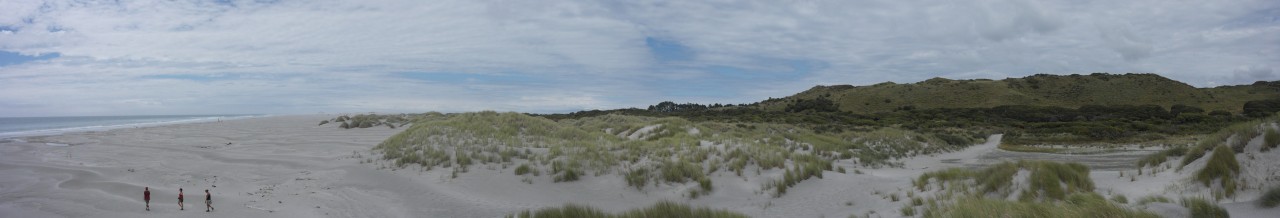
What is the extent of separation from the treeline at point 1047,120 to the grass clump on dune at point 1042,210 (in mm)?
25326

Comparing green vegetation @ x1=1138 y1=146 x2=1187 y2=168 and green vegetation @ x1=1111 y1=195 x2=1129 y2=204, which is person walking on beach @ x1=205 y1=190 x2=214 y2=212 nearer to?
green vegetation @ x1=1111 y1=195 x2=1129 y2=204

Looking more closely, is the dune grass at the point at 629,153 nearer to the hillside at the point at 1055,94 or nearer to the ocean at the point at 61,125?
the ocean at the point at 61,125

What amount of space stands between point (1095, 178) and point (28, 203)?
17.7m

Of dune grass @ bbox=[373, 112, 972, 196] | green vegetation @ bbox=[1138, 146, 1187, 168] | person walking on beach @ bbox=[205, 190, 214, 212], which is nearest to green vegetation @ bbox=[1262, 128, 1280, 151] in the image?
green vegetation @ bbox=[1138, 146, 1187, 168]

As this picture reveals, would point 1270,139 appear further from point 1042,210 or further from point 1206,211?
point 1042,210

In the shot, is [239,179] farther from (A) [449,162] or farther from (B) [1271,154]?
(B) [1271,154]

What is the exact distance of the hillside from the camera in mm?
67062

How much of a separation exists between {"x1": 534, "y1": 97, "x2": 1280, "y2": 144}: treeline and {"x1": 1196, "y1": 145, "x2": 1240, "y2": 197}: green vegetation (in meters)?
23.3

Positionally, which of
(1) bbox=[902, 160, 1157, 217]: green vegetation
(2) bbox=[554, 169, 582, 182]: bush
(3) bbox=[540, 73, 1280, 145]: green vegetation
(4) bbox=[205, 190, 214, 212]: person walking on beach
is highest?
(3) bbox=[540, 73, 1280, 145]: green vegetation

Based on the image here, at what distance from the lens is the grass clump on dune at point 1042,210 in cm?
553

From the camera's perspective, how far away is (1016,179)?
346 inches

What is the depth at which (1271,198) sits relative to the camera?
5.70 metres

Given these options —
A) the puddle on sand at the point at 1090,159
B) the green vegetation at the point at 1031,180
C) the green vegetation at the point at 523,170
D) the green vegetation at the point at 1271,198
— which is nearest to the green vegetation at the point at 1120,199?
the green vegetation at the point at 1031,180

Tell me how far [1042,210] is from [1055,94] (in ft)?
268
